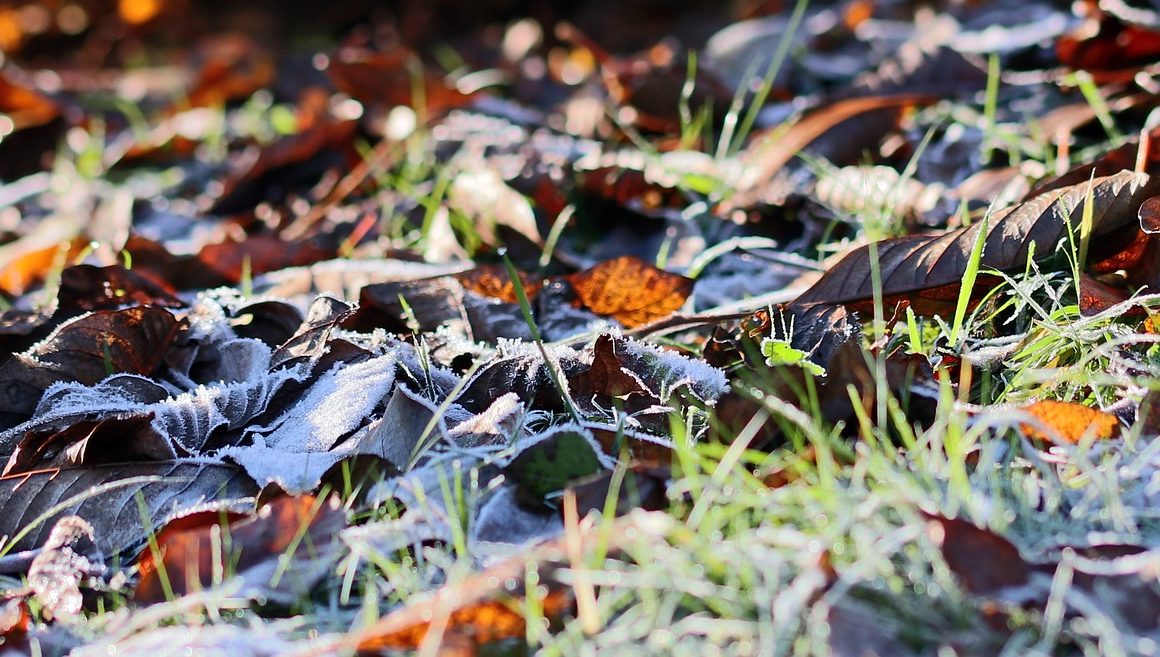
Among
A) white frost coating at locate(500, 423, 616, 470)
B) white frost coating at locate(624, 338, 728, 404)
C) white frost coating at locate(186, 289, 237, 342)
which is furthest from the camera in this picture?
white frost coating at locate(186, 289, 237, 342)

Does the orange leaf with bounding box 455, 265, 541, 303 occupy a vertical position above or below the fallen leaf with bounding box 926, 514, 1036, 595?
below

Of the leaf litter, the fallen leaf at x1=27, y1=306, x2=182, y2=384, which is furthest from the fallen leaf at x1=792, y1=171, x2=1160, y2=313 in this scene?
the fallen leaf at x1=27, y1=306, x2=182, y2=384

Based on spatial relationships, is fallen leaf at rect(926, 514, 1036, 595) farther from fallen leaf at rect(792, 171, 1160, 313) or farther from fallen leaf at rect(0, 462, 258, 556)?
fallen leaf at rect(0, 462, 258, 556)

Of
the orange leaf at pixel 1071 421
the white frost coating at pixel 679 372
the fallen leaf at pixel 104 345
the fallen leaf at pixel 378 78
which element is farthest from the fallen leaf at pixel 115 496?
the fallen leaf at pixel 378 78

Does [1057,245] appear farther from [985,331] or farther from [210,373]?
[210,373]

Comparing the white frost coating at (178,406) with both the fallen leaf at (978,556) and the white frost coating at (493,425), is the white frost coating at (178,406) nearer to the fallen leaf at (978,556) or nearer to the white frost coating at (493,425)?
the white frost coating at (493,425)

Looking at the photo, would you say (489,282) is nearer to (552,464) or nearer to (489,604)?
(552,464)

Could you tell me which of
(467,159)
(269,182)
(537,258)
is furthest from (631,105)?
(269,182)
